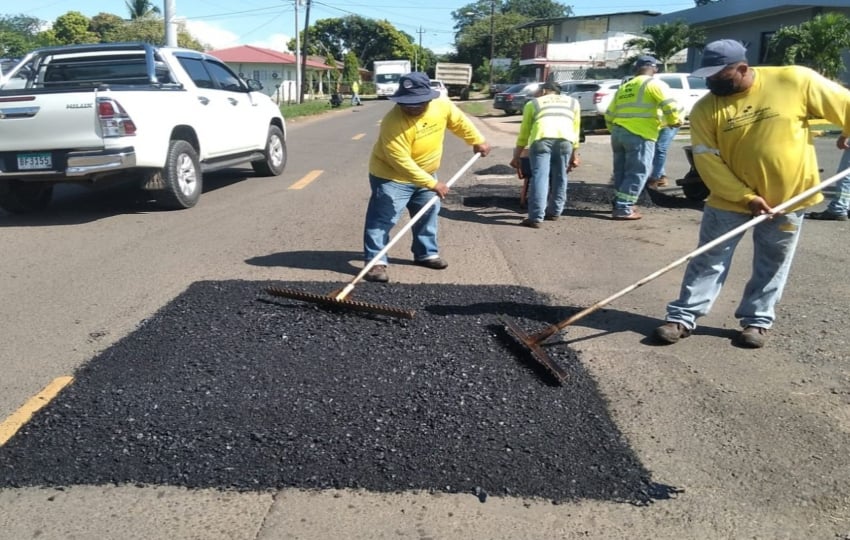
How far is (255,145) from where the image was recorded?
11328mm

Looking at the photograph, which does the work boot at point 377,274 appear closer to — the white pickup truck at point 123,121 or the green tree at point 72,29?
the white pickup truck at point 123,121

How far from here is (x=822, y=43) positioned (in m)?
24.8

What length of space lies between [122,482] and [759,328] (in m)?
3.81

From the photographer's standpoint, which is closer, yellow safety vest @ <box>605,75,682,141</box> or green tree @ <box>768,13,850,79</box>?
yellow safety vest @ <box>605,75,682,141</box>

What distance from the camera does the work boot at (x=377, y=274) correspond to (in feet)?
19.2

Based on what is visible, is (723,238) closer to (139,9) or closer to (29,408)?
(29,408)

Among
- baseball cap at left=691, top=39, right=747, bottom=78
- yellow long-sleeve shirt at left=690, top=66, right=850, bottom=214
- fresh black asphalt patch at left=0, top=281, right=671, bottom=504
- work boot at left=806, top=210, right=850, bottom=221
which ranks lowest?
fresh black asphalt patch at left=0, top=281, right=671, bottom=504

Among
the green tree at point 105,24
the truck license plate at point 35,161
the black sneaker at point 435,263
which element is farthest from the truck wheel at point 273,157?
the green tree at point 105,24

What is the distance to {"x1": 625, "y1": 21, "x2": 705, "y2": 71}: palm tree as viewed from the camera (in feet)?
117

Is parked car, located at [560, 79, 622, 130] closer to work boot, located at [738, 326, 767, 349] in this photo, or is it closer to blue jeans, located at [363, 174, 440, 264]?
blue jeans, located at [363, 174, 440, 264]

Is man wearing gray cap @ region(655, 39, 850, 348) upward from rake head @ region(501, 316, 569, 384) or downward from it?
upward

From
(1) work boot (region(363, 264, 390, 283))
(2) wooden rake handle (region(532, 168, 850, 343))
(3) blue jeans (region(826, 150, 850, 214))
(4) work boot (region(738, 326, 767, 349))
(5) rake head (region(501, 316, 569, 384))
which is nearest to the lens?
(5) rake head (region(501, 316, 569, 384))

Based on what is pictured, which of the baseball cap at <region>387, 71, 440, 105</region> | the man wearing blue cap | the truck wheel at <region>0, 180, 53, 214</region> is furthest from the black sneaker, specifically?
the truck wheel at <region>0, 180, 53, 214</region>

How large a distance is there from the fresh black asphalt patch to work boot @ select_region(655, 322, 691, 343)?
0.63 m
